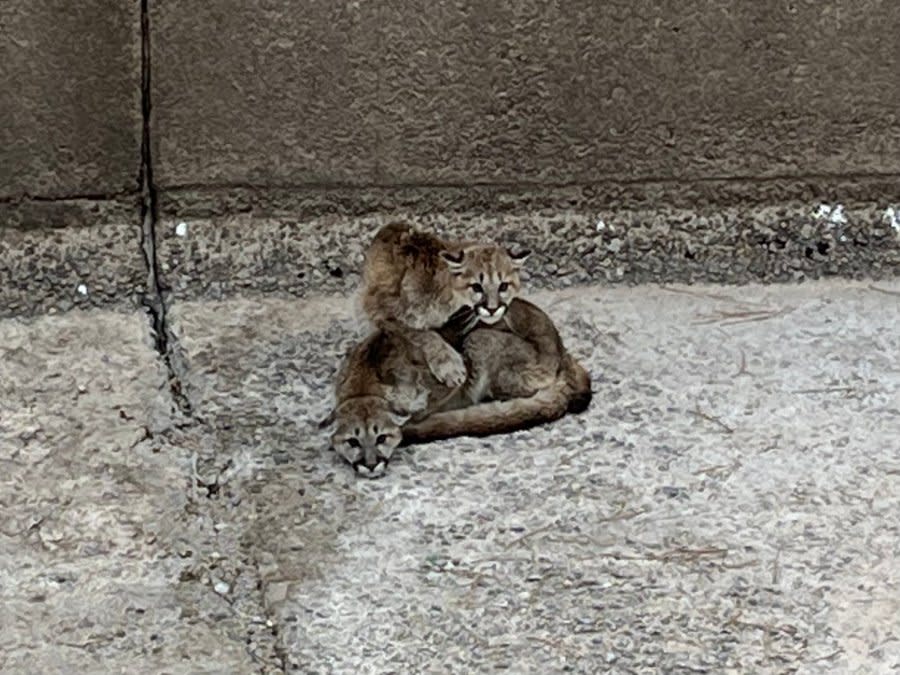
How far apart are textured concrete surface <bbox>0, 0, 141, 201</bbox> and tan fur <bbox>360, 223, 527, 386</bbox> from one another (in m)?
0.82

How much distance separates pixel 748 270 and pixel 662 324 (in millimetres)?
388

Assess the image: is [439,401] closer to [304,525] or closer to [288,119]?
[304,525]

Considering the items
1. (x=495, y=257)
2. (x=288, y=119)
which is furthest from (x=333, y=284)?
(x=495, y=257)

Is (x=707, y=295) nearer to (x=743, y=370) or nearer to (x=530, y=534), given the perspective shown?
(x=743, y=370)

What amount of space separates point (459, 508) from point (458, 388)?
380mm

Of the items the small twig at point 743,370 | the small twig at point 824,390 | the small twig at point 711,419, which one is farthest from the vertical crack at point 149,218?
the small twig at point 824,390

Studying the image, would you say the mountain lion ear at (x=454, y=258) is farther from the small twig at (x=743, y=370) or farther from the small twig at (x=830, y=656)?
the small twig at (x=830, y=656)

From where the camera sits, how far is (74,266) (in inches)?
179

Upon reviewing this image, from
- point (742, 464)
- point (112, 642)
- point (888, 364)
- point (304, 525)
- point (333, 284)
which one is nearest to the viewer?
point (112, 642)

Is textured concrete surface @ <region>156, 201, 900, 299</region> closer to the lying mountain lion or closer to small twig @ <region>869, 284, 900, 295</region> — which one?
small twig @ <region>869, 284, 900, 295</region>

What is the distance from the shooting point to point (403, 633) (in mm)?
3283

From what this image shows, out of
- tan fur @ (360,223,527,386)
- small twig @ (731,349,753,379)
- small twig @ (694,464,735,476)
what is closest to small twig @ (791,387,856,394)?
small twig @ (731,349,753,379)

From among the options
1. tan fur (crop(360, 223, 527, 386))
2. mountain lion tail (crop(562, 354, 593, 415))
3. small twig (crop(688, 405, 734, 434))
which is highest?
tan fur (crop(360, 223, 527, 386))

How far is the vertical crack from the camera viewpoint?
4418 mm
